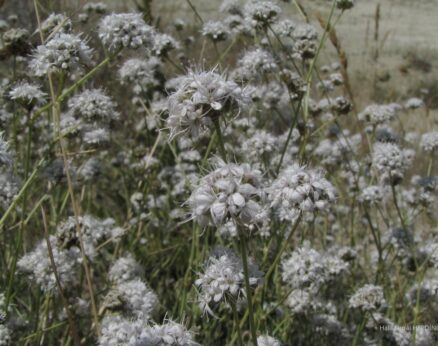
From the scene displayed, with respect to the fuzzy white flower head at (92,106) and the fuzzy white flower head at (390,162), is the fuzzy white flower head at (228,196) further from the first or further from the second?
the fuzzy white flower head at (390,162)

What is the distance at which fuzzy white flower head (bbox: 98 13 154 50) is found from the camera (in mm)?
2768

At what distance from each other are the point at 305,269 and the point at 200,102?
1604mm

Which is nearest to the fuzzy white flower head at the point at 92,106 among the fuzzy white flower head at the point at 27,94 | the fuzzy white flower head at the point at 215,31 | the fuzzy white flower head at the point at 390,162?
the fuzzy white flower head at the point at 27,94

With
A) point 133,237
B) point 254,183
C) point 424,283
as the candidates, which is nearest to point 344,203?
point 424,283

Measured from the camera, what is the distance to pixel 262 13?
3.79 metres

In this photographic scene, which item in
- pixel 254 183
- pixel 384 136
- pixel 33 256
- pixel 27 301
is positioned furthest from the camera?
pixel 384 136

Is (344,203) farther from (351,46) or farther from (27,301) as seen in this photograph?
(351,46)

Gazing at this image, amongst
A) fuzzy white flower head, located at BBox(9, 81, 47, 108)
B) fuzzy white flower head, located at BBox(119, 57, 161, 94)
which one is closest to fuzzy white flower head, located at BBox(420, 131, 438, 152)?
fuzzy white flower head, located at BBox(119, 57, 161, 94)

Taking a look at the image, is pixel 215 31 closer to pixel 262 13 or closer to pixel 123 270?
pixel 262 13

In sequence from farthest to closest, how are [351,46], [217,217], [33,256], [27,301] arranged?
[351,46] < [27,301] < [33,256] < [217,217]

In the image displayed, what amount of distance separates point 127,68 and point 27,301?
1846 millimetres

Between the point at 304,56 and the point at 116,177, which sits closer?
the point at 304,56

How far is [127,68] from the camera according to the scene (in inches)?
172

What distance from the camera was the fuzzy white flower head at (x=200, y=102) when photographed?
168cm
